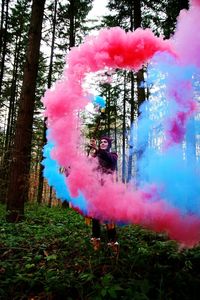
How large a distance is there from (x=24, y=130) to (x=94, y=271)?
210 inches

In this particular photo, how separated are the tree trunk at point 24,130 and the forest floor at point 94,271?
2220 mm

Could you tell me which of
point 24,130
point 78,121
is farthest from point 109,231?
point 24,130

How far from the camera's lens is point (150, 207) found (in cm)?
539

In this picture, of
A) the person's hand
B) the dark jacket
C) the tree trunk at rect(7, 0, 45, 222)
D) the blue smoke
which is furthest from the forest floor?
the tree trunk at rect(7, 0, 45, 222)

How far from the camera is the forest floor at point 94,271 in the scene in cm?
435

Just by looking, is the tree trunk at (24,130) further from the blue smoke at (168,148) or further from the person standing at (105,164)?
the blue smoke at (168,148)

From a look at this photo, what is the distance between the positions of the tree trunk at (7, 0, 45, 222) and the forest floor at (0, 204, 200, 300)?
2220mm

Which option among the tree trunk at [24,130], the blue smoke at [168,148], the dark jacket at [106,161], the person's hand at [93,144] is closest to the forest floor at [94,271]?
the blue smoke at [168,148]

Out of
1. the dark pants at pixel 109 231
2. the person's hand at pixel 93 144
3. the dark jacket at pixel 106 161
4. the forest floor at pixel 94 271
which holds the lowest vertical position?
the forest floor at pixel 94 271

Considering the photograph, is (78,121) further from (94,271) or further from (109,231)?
(94,271)

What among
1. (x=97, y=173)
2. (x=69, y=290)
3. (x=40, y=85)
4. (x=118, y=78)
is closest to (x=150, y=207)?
(x=97, y=173)

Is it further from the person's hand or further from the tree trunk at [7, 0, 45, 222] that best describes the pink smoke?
the tree trunk at [7, 0, 45, 222]

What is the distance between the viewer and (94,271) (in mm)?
5125

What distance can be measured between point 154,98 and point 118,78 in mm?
15343
